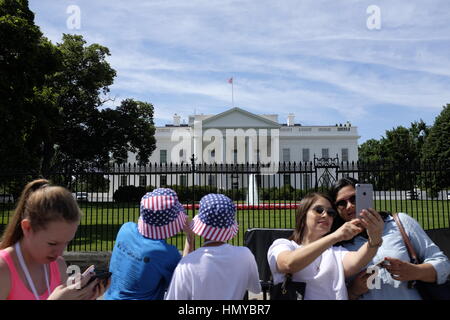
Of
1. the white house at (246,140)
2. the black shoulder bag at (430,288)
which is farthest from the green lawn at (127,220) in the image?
the white house at (246,140)

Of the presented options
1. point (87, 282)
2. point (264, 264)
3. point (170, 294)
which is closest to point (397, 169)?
point (264, 264)

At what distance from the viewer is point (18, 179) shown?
11.6 m

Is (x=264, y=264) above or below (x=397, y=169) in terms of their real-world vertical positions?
below

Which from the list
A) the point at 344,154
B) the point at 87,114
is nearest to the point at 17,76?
the point at 87,114

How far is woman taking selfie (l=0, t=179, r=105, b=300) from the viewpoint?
1855mm

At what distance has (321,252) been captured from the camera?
2230 mm

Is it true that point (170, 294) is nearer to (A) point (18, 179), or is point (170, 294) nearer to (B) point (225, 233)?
(B) point (225, 233)

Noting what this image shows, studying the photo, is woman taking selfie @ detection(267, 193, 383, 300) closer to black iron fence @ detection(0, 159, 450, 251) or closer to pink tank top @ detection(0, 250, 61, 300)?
pink tank top @ detection(0, 250, 61, 300)

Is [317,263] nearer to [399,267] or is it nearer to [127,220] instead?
[399,267]

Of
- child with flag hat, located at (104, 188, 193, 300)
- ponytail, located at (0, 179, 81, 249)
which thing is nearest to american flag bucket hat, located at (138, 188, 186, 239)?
child with flag hat, located at (104, 188, 193, 300)

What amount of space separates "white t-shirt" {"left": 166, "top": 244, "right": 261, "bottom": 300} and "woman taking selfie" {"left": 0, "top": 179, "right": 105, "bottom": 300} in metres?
0.50

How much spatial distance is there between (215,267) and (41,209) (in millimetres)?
965

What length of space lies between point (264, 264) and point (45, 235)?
3480 millimetres
